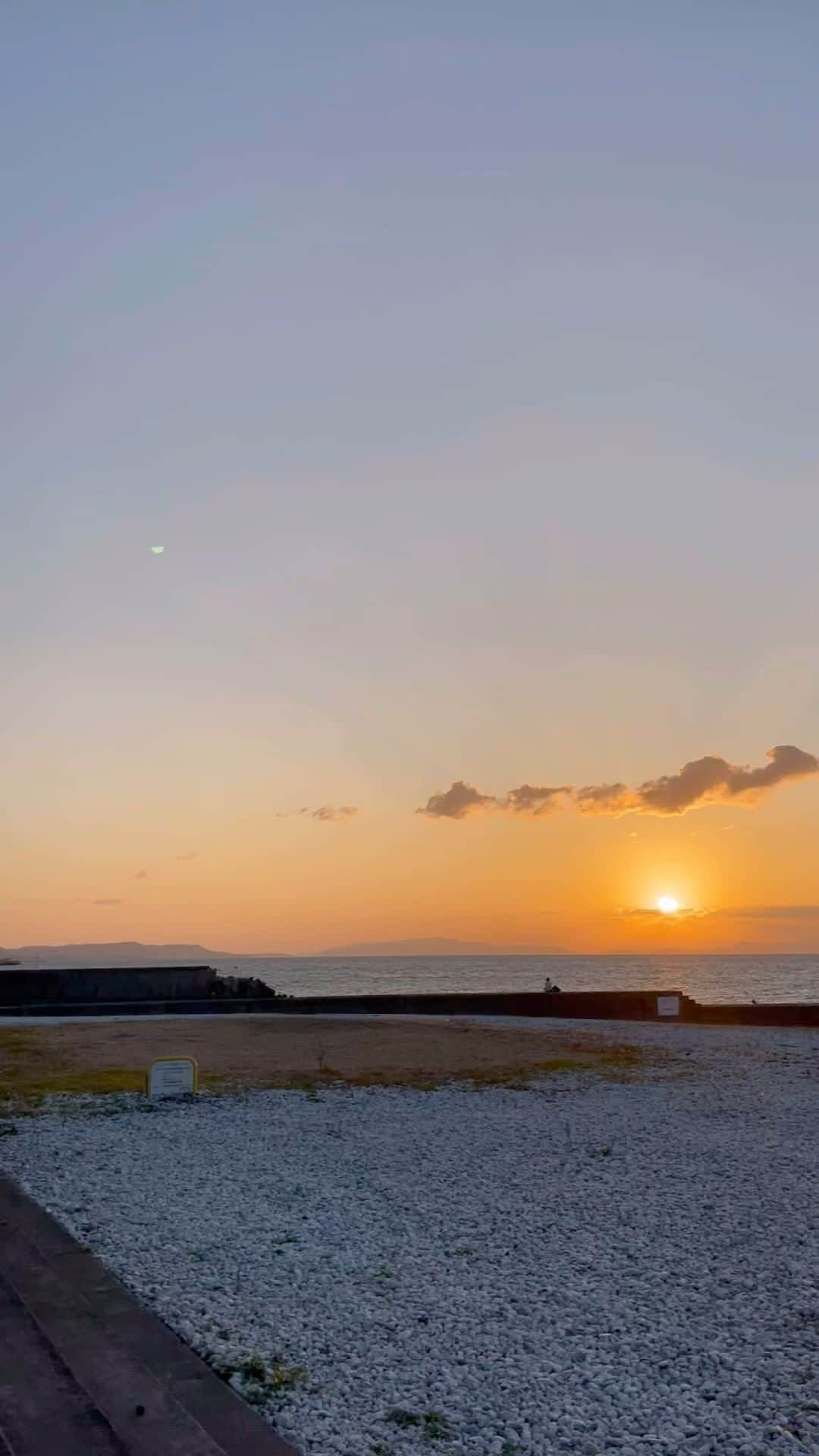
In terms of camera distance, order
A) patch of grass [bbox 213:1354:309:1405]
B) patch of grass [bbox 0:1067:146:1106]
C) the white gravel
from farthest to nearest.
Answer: patch of grass [bbox 0:1067:146:1106] → patch of grass [bbox 213:1354:309:1405] → the white gravel

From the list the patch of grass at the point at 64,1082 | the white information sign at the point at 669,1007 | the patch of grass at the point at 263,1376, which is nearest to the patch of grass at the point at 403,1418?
the patch of grass at the point at 263,1376

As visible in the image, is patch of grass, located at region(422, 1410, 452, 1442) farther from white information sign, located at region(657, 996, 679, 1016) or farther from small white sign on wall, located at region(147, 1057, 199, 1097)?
white information sign, located at region(657, 996, 679, 1016)

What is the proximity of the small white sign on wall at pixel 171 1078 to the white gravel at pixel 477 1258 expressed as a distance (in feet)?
2.93

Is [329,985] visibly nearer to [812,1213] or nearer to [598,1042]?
[598,1042]

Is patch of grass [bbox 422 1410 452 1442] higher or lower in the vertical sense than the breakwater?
higher

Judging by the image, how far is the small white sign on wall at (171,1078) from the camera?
55.2 feet

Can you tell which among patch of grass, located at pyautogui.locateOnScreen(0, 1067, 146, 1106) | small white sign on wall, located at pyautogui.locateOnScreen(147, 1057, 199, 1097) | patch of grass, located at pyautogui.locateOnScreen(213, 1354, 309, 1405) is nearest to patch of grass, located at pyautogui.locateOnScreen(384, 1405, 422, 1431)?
patch of grass, located at pyautogui.locateOnScreen(213, 1354, 309, 1405)

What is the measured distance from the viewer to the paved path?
211 inches

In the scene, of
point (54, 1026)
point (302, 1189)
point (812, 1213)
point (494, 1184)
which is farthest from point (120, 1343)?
point (54, 1026)

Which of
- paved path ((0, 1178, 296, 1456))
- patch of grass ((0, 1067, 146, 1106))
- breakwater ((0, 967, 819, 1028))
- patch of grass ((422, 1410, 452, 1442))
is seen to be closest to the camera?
paved path ((0, 1178, 296, 1456))

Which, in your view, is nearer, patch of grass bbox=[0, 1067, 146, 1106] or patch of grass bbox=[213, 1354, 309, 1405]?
patch of grass bbox=[213, 1354, 309, 1405]

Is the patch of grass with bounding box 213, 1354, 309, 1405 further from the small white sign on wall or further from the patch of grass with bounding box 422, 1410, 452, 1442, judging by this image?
the small white sign on wall

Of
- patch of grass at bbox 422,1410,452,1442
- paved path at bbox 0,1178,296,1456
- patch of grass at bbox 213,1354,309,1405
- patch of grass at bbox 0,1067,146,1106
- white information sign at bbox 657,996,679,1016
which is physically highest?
paved path at bbox 0,1178,296,1456

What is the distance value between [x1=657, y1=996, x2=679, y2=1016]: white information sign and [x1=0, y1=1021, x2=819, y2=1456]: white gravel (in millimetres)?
20074
